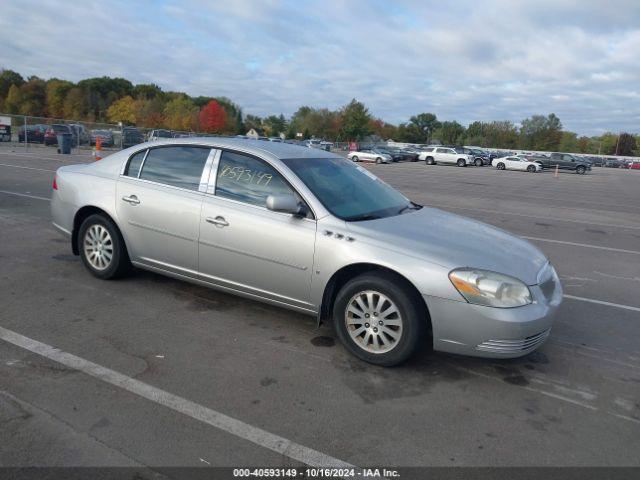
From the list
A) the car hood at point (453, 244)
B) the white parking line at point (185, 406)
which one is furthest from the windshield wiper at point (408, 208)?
the white parking line at point (185, 406)

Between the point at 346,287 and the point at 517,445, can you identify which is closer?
the point at 517,445

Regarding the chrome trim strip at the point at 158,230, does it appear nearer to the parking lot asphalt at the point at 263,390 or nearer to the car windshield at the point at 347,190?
the parking lot asphalt at the point at 263,390

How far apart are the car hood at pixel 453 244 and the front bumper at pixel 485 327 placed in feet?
0.86

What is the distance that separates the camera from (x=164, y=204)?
4.89 m

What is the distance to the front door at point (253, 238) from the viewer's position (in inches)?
165

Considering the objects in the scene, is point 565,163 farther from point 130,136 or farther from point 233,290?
point 233,290

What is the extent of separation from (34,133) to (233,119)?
5629 cm

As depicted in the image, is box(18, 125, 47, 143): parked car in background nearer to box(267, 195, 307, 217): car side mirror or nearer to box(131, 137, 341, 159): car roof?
box(131, 137, 341, 159): car roof

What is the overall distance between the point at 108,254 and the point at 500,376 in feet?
12.8

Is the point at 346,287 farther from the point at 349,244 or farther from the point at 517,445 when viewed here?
the point at 517,445

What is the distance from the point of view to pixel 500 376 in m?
3.95

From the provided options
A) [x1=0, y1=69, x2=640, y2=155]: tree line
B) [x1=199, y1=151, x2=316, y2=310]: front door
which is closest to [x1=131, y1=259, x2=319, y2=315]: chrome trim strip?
[x1=199, y1=151, x2=316, y2=310]: front door

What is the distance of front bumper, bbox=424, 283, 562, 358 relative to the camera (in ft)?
11.8

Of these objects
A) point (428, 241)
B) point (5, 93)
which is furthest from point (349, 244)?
point (5, 93)
